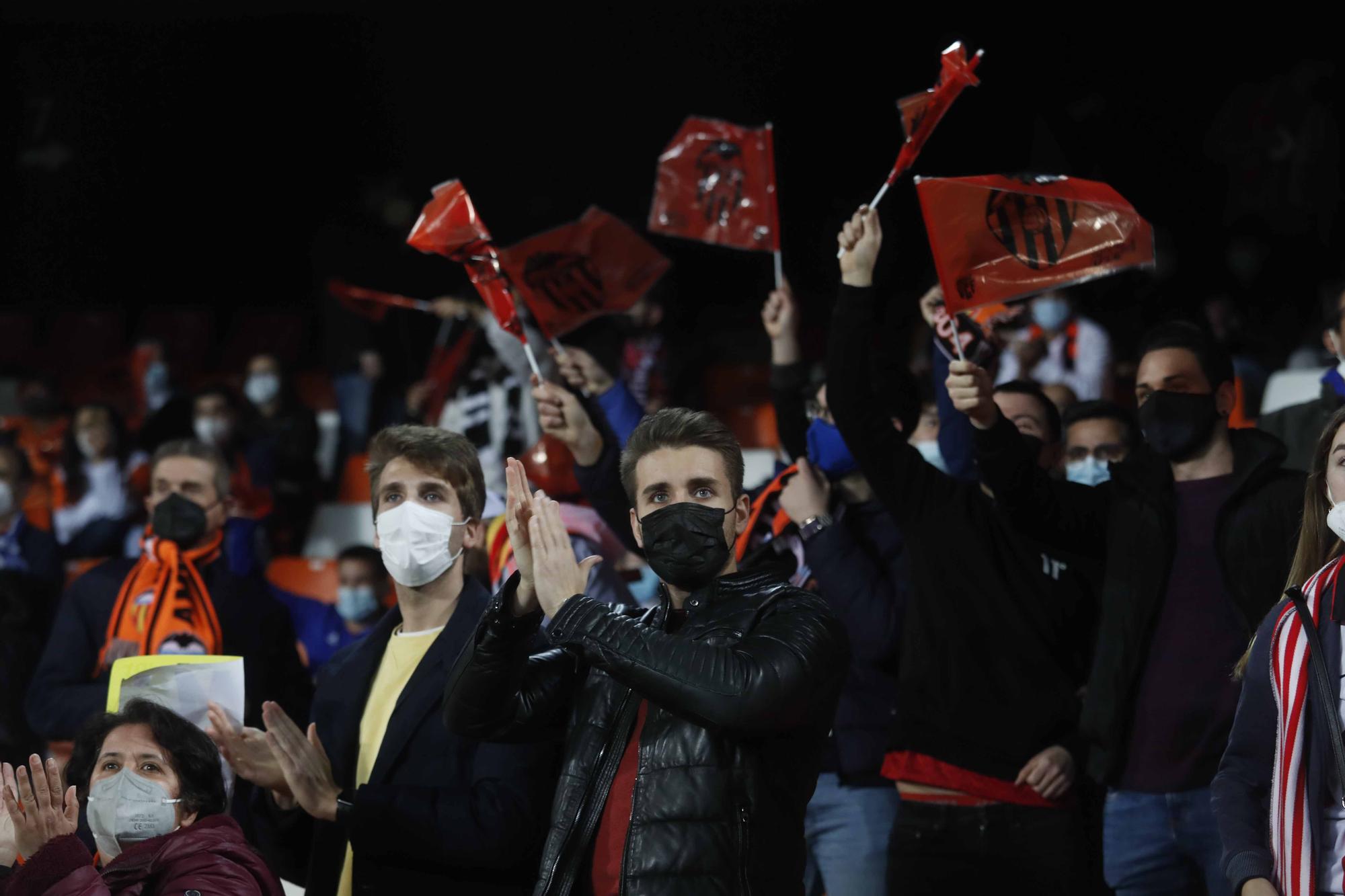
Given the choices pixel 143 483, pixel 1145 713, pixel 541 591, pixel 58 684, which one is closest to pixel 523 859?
pixel 541 591

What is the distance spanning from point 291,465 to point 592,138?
341 cm

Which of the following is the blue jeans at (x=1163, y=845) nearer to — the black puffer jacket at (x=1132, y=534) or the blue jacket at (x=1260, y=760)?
the black puffer jacket at (x=1132, y=534)

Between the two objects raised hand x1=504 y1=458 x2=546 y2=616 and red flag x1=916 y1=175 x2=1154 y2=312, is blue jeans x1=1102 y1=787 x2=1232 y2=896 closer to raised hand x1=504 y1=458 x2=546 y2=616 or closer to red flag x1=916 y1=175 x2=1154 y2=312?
red flag x1=916 y1=175 x2=1154 y2=312

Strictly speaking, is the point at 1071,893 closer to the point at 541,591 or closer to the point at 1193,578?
the point at 1193,578

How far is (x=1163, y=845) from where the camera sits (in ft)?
12.0

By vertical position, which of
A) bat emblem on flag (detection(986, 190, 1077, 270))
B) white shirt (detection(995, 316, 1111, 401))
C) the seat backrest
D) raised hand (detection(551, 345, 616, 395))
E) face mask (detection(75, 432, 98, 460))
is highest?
white shirt (detection(995, 316, 1111, 401))

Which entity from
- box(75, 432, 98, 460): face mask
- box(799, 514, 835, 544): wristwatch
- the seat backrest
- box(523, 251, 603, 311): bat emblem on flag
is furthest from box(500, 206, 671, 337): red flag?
box(75, 432, 98, 460): face mask

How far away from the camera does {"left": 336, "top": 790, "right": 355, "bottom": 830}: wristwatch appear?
321cm

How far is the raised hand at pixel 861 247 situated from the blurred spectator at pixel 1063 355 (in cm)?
372

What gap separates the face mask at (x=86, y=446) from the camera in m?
8.42

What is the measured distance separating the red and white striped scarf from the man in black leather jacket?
776mm

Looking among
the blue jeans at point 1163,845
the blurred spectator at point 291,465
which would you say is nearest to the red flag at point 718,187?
the blue jeans at point 1163,845

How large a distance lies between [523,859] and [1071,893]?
137cm

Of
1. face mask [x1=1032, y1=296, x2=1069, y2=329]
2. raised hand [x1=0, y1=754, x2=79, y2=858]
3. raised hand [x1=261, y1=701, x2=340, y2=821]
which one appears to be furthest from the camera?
face mask [x1=1032, y1=296, x2=1069, y2=329]
